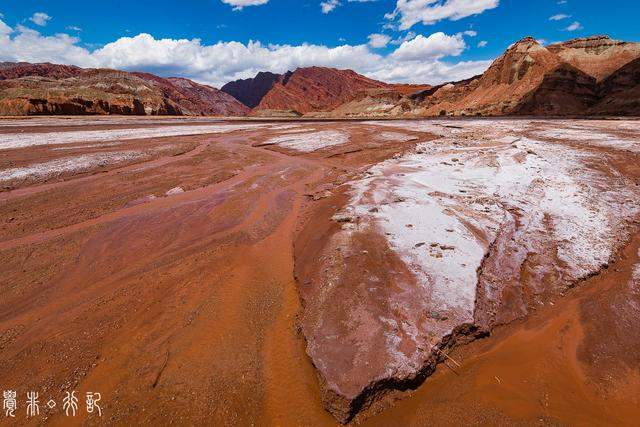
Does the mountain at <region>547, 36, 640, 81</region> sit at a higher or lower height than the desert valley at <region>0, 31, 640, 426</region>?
higher

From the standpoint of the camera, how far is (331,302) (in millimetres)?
5453

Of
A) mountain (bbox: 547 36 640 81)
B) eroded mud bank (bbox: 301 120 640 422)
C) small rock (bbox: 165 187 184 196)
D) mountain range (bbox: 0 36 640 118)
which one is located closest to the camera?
eroded mud bank (bbox: 301 120 640 422)

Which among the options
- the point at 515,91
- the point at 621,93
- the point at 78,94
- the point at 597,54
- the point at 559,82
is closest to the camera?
the point at 621,93

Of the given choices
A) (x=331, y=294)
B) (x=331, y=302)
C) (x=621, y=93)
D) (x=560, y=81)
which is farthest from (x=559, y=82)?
(x=331, y=302)

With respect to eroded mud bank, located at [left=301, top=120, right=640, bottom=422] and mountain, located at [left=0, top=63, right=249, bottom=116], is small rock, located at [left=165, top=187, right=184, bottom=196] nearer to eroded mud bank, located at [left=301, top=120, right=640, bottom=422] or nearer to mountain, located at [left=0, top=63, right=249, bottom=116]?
eroded mud bank, located at [left=301, top=120, right=640, bottom=422]

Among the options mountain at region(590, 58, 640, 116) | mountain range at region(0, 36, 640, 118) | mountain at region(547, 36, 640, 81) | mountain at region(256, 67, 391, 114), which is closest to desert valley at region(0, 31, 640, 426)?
mountain at region(590, 58, 640, 116)

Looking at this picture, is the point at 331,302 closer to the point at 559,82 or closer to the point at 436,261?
the point at 436,261

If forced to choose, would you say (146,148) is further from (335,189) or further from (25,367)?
(25,367)

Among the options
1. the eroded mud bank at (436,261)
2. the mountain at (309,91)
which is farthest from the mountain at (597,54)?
the mountain at (309,91)

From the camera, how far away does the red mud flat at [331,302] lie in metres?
4.07

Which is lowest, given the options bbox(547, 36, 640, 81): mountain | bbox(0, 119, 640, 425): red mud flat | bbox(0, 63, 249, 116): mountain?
bbox(0, 119, 640, 425): red mud flat

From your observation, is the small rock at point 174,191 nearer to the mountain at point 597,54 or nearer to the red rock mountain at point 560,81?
the red rock mountain at point 560,81

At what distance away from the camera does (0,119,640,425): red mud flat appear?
4070 mm

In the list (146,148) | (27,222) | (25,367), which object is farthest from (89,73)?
(25,367)
